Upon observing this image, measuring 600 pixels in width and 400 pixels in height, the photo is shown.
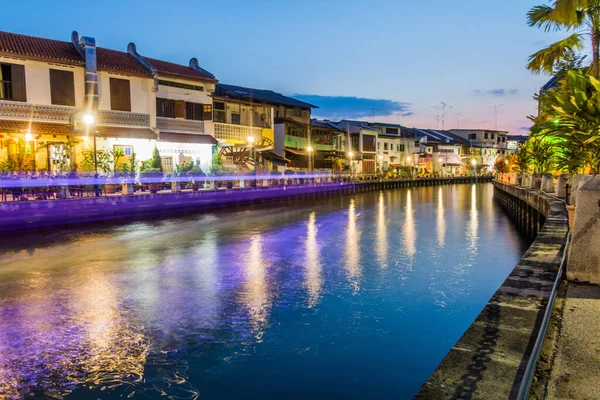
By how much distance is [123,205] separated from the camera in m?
21.9

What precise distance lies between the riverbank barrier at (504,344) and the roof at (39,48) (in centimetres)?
2668

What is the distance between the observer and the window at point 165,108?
3203 centimetres

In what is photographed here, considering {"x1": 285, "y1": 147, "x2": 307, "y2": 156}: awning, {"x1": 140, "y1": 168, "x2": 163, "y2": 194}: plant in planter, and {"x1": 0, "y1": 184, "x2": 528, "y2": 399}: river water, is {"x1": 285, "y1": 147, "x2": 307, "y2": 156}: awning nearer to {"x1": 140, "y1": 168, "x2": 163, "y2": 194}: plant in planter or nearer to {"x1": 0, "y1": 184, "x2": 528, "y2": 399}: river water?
{"x1": 140, "y1": 168, "x2": 163, "y2": 194}: plant in planter

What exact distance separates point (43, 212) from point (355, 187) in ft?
122

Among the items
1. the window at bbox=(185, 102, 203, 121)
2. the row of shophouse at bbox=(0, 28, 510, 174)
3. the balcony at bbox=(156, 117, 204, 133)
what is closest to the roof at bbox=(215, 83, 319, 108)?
the row of shophouse at bbox=(0, 28, 510, 174)

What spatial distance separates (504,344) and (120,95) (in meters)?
29.4

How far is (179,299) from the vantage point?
853 cm

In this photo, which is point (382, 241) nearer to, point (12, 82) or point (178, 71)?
point (12, 82)

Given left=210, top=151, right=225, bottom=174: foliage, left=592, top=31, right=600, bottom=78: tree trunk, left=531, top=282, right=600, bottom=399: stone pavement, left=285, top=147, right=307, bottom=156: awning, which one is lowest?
left=531, top=282, right=600, bottom=399: stone pavement

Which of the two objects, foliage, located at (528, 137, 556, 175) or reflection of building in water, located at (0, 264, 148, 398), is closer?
reflection of building in water, located at (0, 264, 148, 398)

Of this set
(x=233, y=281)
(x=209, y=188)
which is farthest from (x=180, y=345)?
(x=209, y=188)

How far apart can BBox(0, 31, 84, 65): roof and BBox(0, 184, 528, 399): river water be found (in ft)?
44.7

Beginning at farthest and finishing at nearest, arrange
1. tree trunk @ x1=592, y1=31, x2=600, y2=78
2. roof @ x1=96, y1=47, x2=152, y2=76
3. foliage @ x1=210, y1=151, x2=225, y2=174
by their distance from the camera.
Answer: foliage @ x1=210, y1=151, x2=225, y2=174
roof @ x1=96, y1=47, x2=152, y2=76
tree trunk @ x1=592, y1=31, x2=600, y2=78

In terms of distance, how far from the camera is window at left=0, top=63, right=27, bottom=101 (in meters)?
24.2
